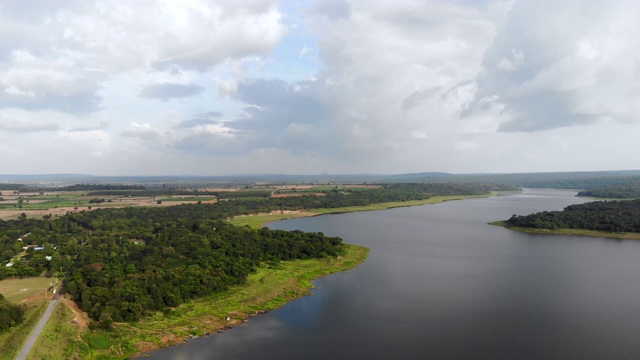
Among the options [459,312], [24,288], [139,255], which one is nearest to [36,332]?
[24,288]

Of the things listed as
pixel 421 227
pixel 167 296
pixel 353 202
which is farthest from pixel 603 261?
pixel 353 202

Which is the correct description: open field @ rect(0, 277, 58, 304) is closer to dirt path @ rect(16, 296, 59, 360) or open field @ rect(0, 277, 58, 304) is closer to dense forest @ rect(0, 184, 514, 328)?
dense forest @ rect(0, 184, 514, 328)

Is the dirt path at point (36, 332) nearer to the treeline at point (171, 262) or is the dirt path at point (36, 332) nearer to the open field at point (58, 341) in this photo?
the open field at point (58, 341)

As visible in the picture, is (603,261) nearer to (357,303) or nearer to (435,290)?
(435,290)

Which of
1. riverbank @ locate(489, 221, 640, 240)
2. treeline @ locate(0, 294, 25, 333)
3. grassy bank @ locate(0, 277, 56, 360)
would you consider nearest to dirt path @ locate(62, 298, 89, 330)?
grassy bank @ locate(0, 277, 56, 360)

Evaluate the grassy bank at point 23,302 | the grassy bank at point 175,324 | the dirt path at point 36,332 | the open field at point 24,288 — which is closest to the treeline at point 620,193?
the grassy bank at point 175,324
